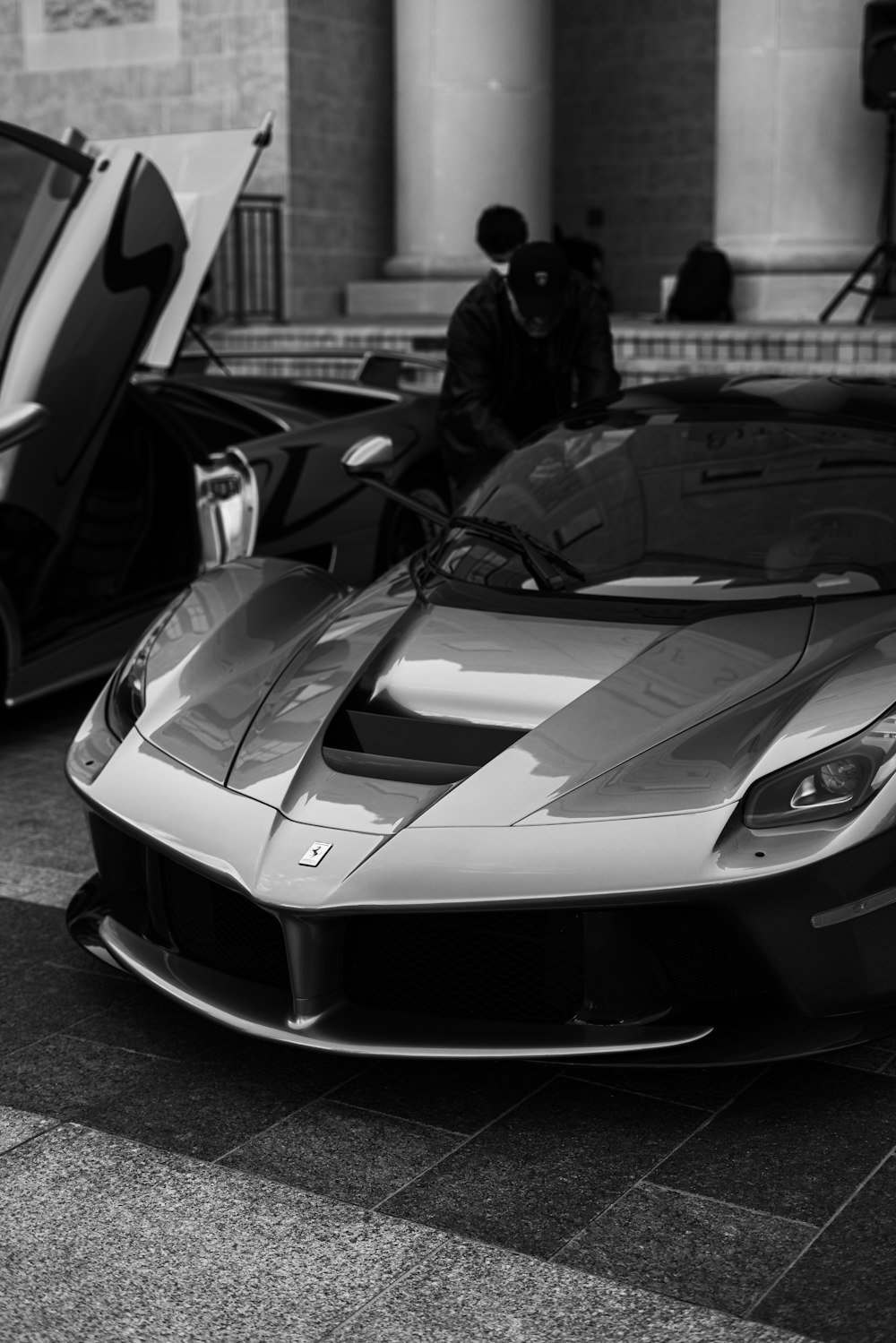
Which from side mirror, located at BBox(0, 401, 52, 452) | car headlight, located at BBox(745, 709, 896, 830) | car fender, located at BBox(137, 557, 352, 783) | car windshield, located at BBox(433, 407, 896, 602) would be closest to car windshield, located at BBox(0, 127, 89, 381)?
side mirror, located at BBox(0, 401, 52, 452)

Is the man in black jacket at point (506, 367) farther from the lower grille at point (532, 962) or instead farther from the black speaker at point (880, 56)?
the black speaker at point (880, 56)

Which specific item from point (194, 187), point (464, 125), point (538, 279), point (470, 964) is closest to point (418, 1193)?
point (470, 964)

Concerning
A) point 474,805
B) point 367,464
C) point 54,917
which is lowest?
point 54,917

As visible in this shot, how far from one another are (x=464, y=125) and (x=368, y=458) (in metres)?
11.4

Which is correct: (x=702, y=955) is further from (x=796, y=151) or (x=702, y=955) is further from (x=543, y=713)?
(x=796, y=151)

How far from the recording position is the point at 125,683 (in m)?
3.77

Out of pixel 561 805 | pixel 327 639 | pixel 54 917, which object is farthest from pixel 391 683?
pixel 54 917

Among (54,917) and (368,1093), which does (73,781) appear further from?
(368,1093)

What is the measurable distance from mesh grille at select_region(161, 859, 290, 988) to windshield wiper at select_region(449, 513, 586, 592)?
1020 millimetres

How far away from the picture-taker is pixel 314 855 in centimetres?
294

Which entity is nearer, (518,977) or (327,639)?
(518,977)

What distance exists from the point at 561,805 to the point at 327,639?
97cm

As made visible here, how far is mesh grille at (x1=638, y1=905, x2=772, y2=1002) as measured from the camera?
2.85 m

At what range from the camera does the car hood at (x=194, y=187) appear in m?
5.90
